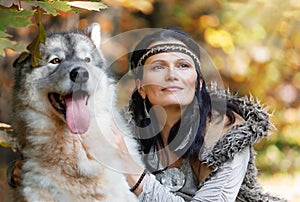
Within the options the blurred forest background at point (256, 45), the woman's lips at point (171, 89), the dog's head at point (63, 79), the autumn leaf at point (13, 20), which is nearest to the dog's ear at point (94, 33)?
the dog's head at point (63, 79)

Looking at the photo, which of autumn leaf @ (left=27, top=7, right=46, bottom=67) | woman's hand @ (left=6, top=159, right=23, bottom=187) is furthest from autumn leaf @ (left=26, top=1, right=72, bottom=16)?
woman's hand @ (left=6, top=159, right=23, bottom=187)

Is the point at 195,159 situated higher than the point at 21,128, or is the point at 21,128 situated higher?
the point at 195,159

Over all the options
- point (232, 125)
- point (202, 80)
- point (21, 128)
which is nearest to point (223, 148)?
point (232, 125)

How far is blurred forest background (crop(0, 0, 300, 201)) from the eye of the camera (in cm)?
616

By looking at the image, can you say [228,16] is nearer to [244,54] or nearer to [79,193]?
[244,54]

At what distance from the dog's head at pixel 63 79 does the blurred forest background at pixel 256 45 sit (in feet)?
11.0

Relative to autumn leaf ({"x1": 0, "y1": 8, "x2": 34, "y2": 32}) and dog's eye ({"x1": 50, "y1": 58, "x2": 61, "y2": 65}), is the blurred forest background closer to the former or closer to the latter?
dog's eye ({"x1": 50, "y1": 58, "x2": 61, "y2": 65})

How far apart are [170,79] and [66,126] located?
0.51 m

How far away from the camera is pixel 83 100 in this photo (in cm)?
246

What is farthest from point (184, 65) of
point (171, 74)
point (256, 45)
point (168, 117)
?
point (256, 45)

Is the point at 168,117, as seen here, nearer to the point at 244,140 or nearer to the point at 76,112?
the point at 244,140

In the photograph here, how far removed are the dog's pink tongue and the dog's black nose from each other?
0.24 ft

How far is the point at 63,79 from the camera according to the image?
2389 mm

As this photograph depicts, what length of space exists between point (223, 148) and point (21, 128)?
2.91ft
